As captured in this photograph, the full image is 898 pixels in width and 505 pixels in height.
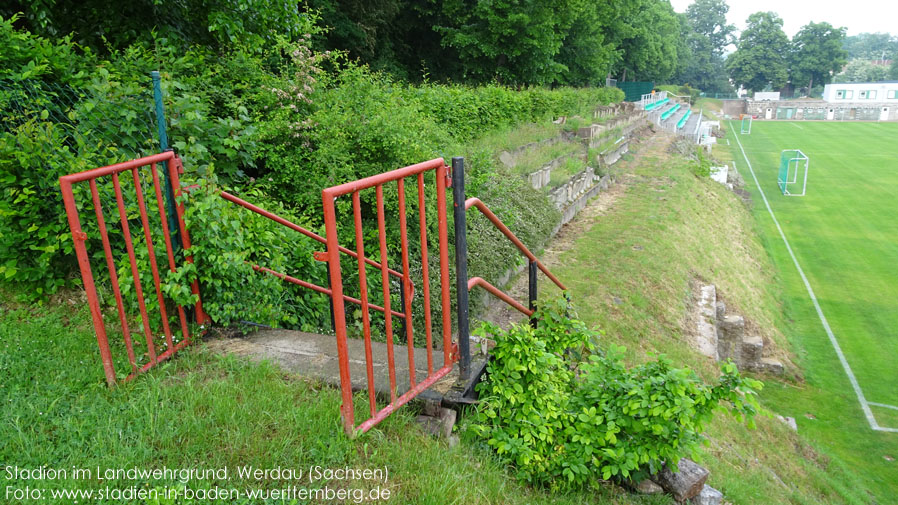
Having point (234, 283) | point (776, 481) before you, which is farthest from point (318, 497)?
point (776, 481)

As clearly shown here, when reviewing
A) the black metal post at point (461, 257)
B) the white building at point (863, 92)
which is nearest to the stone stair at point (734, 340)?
the black metal post at point (461, 257)

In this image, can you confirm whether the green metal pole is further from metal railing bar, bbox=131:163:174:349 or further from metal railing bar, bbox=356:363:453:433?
metal railing bar, bbox=356:363:453:433

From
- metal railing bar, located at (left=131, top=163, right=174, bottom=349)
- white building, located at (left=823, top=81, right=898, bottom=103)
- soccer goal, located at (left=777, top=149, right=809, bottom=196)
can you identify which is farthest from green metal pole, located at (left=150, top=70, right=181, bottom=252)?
white building, located at (left=823, top=81, right=898, bottom=103)

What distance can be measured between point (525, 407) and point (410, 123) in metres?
4.87

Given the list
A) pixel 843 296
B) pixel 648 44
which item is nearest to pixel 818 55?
pixel 648 44

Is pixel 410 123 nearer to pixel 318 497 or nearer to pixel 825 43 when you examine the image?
pixel 318 497

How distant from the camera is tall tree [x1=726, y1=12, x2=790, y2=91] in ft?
341

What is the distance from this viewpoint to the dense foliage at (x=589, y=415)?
3629 mm

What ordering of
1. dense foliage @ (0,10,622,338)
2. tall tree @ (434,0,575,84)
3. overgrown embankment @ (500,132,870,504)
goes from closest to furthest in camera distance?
dense foliage @ (0,10,622,338)
overgrown embankment @ (500,132,870,504)
tall tree @ (434,0,575,84)

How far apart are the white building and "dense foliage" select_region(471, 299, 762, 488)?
113193mm

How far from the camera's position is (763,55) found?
347 ft

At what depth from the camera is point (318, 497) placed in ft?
9.64

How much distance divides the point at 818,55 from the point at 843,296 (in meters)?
102

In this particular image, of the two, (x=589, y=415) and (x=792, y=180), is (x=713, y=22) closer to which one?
(x=792, y=180)
